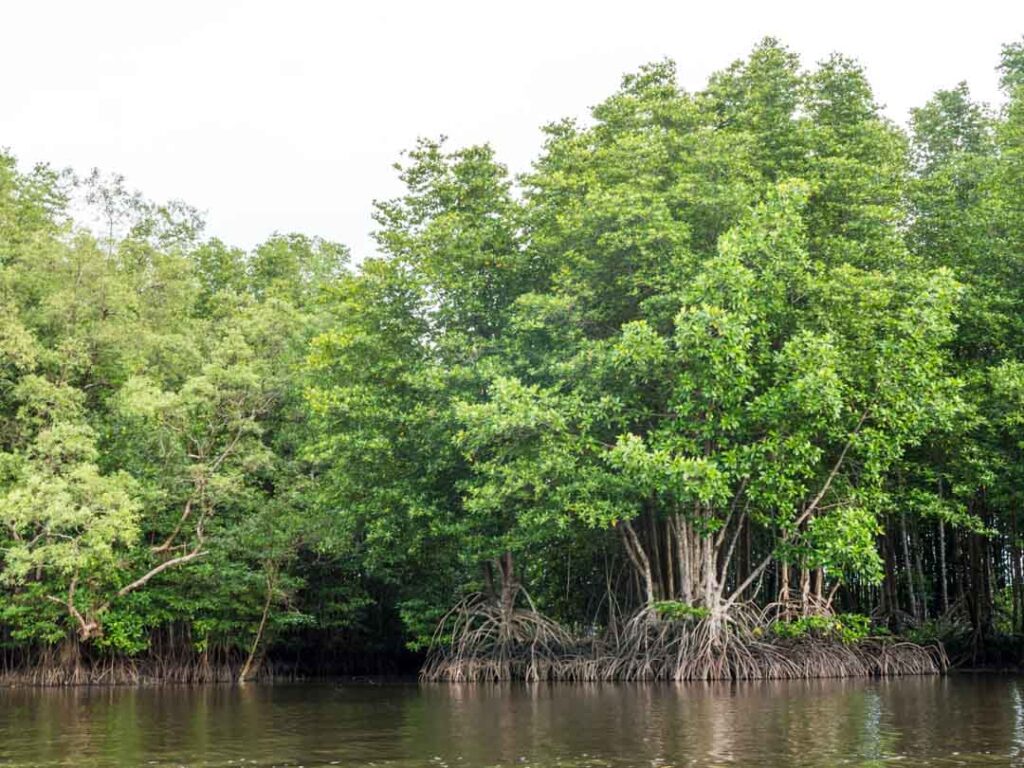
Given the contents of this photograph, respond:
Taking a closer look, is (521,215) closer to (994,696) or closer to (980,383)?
(980,383)

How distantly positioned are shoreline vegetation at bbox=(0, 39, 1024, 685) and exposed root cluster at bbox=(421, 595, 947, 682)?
8 cm

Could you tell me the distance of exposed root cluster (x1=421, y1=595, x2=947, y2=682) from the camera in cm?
2184

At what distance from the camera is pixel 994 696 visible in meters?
17.5

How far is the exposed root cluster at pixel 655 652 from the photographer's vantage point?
2184cm

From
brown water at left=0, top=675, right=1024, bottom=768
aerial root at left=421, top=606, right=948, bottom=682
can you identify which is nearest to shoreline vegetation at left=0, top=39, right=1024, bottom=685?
aerial root at left=421, top=606, right=948, bottom=682

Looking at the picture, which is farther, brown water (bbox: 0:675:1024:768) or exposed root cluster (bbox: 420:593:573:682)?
exposed root cluster (bbox: 420:593:573:682)

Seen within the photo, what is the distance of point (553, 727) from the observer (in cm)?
1378

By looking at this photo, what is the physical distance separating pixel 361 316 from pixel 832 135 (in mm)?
11505

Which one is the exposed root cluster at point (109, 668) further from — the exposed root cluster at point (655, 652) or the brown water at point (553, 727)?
the exposed root cluster at point (655, 652)

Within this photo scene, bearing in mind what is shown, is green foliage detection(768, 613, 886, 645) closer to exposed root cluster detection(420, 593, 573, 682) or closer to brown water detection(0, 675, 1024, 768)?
brown water detection(0, 675, 1024, 768)

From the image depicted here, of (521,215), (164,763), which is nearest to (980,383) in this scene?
(521,215)

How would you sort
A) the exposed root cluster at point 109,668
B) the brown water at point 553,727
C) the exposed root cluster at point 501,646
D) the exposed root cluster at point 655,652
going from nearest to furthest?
the brown water at point 553,727, the exposed root cluster at point 655,652, the exposed root cluster at point 501,646, the exposed root cluster at point 109,668

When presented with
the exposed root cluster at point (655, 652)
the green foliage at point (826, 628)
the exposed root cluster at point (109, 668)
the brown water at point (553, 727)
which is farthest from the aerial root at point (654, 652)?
the exposed root cluster at point (109, 668)

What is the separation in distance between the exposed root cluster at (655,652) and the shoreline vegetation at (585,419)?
0.08 m
